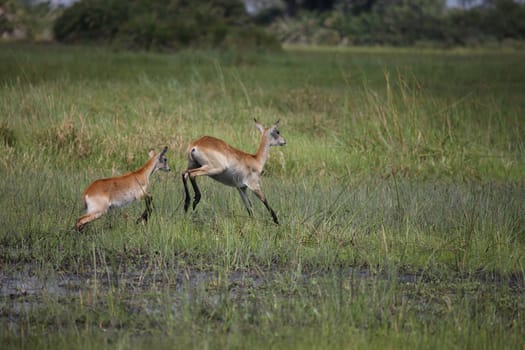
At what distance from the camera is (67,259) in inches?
246

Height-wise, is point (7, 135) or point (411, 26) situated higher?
point (7, 135)

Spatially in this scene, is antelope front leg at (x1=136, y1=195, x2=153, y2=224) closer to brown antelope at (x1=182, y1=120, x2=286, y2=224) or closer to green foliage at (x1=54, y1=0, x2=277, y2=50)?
brown antelope at (x1=182, y1=120, x2=286, y2=224)

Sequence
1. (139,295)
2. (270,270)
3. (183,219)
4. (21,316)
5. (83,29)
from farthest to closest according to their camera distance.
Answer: (83,29), (183,219), (270,270), (139,295), (21,316)

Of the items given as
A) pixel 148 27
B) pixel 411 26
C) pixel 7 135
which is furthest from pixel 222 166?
pixel 411 26

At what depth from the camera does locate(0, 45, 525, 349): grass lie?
4.93m

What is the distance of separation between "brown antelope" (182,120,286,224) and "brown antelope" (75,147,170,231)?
1.25ft

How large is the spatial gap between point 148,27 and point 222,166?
16499mm

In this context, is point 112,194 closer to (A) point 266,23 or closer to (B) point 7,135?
(B) point 7,135

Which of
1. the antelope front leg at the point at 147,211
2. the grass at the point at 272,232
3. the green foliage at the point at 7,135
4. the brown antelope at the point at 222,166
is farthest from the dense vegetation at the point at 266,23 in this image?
the antelope front leg at the point at 147,211

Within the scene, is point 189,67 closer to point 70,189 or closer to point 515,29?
point 70,189

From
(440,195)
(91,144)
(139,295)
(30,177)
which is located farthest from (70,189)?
(440,195)

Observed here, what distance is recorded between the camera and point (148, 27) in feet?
75.3

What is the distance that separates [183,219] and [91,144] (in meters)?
3.12

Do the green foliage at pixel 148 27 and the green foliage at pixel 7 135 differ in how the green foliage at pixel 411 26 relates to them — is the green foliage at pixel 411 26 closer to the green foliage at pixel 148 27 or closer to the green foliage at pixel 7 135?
the green foliage at pixel 148 27
